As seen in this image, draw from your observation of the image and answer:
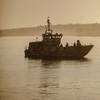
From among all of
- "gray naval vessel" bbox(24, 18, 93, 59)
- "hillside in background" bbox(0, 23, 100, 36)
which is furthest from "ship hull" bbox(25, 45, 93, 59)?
"hillside in background" bbox(0, 23, 100, 36)

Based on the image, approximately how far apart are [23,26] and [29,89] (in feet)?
1.89

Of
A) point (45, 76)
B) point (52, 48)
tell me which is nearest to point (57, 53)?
point (52, 48)

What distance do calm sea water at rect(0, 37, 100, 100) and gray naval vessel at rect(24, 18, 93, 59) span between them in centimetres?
6

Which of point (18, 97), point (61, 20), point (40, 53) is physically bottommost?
point (18, 97)

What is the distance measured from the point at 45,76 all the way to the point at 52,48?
1.45 ft

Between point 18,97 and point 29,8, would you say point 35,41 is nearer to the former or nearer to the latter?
point 29,8

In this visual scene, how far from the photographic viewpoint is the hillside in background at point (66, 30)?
170 inches

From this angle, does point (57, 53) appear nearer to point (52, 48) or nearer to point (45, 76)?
point (52, 48)

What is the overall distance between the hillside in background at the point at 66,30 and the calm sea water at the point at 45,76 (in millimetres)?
45

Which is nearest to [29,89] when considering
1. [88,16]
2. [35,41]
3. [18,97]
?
[18,97]

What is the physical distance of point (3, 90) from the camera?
423 cm

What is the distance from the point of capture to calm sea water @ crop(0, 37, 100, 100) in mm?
Result: 4125

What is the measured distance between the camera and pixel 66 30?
432 centimetres

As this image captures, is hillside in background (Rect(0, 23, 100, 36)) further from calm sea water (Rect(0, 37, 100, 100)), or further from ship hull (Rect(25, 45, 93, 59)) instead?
ship hull (Rect(25, 45, 93, 59))
